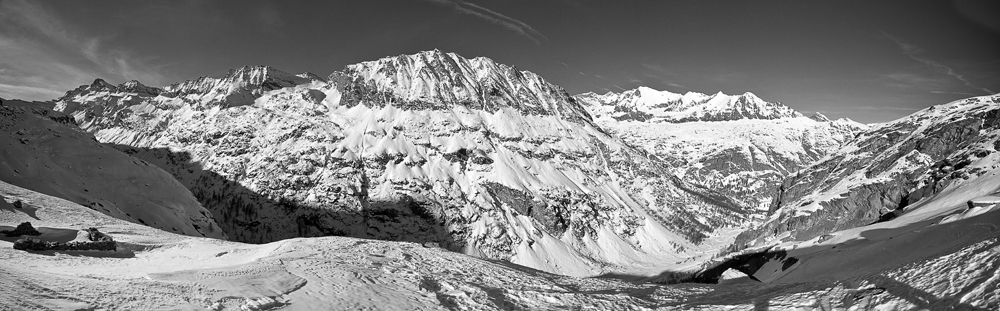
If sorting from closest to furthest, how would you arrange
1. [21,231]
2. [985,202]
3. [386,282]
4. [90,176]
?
[386,282], [21,231], [985,202], [90,176]

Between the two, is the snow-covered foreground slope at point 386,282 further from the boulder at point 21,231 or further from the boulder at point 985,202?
the boulder at point 985,202

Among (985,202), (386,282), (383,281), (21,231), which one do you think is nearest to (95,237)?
(21,231)

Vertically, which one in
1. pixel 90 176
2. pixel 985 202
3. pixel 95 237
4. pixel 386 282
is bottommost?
pixel 386 282

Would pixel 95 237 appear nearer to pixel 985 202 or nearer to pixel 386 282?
pixel 386 282

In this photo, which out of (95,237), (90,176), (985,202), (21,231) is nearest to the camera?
(21,231)

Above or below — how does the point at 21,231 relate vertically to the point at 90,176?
below

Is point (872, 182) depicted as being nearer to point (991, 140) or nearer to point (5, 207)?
point (991, 140)

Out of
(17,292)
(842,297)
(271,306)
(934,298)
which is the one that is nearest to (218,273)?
(271,306)

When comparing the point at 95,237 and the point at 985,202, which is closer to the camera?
the point at 95,237
